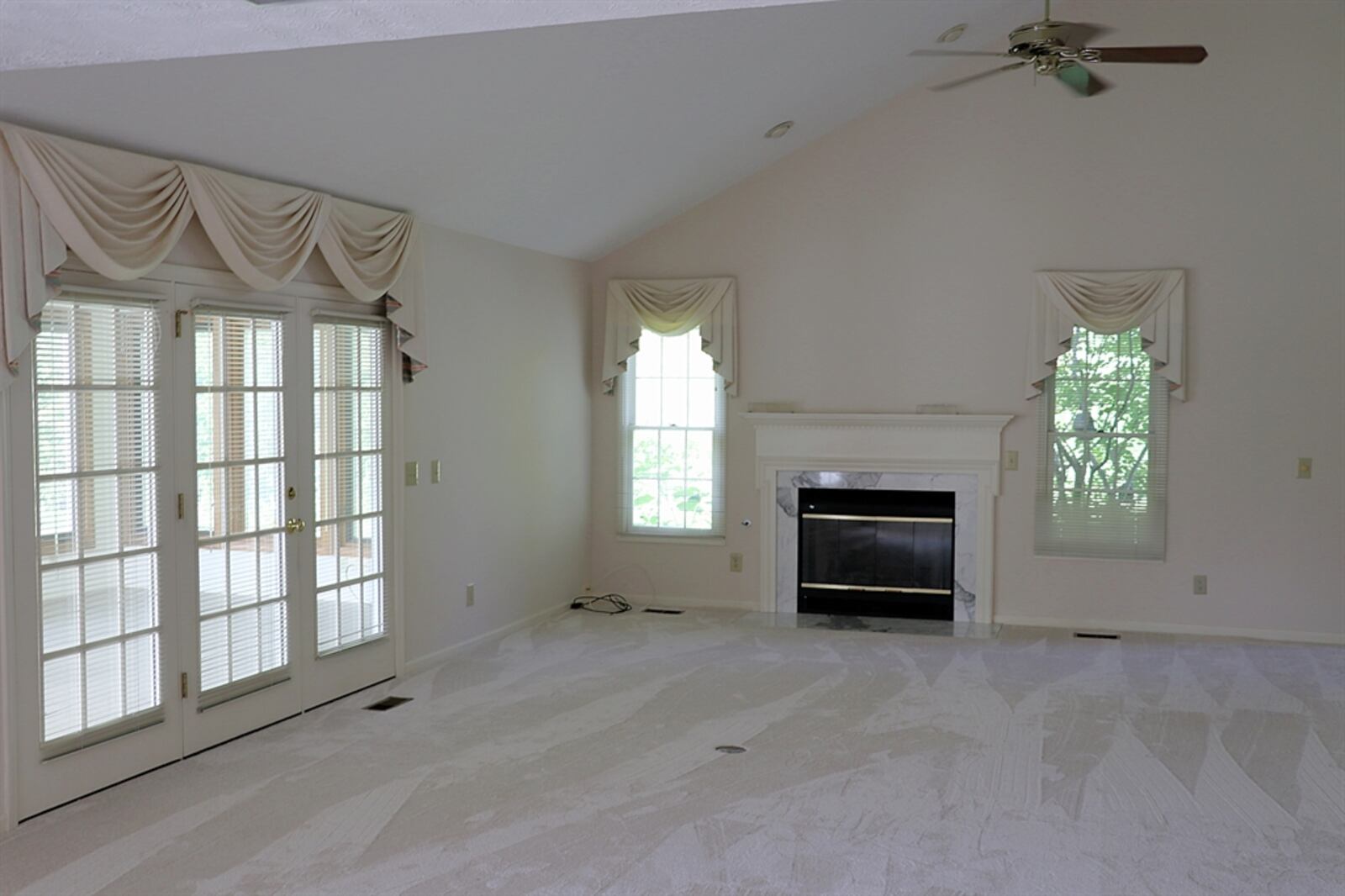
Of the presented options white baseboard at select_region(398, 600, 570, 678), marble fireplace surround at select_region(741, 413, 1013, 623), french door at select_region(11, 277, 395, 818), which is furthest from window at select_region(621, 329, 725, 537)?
french door at select_region(11, 277, 395, 818)

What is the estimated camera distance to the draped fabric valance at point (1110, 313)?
731 cm

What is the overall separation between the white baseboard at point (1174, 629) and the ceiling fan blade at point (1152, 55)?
4.01 m

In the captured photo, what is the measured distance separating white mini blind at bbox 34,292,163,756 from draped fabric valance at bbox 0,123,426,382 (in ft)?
0.72

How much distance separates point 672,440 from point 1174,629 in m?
3.46

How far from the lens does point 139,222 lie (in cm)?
437

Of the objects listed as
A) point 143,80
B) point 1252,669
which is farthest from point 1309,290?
point 143,80

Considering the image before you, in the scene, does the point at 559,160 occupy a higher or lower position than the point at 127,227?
higher

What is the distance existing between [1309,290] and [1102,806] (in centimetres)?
425

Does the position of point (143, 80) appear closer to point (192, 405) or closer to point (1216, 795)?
point (192, 405)

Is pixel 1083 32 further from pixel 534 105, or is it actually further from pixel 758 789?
pixel 758 789

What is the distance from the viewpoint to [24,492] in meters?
4.09

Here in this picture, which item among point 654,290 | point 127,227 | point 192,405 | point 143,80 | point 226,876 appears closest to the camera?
point 226,876

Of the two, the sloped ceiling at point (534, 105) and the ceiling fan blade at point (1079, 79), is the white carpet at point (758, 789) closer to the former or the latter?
the sloped ceiling at point (534, 105)

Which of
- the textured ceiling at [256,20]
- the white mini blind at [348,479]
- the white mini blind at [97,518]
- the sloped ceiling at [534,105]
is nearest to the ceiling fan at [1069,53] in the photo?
the sloped ceiling at [534,105]
